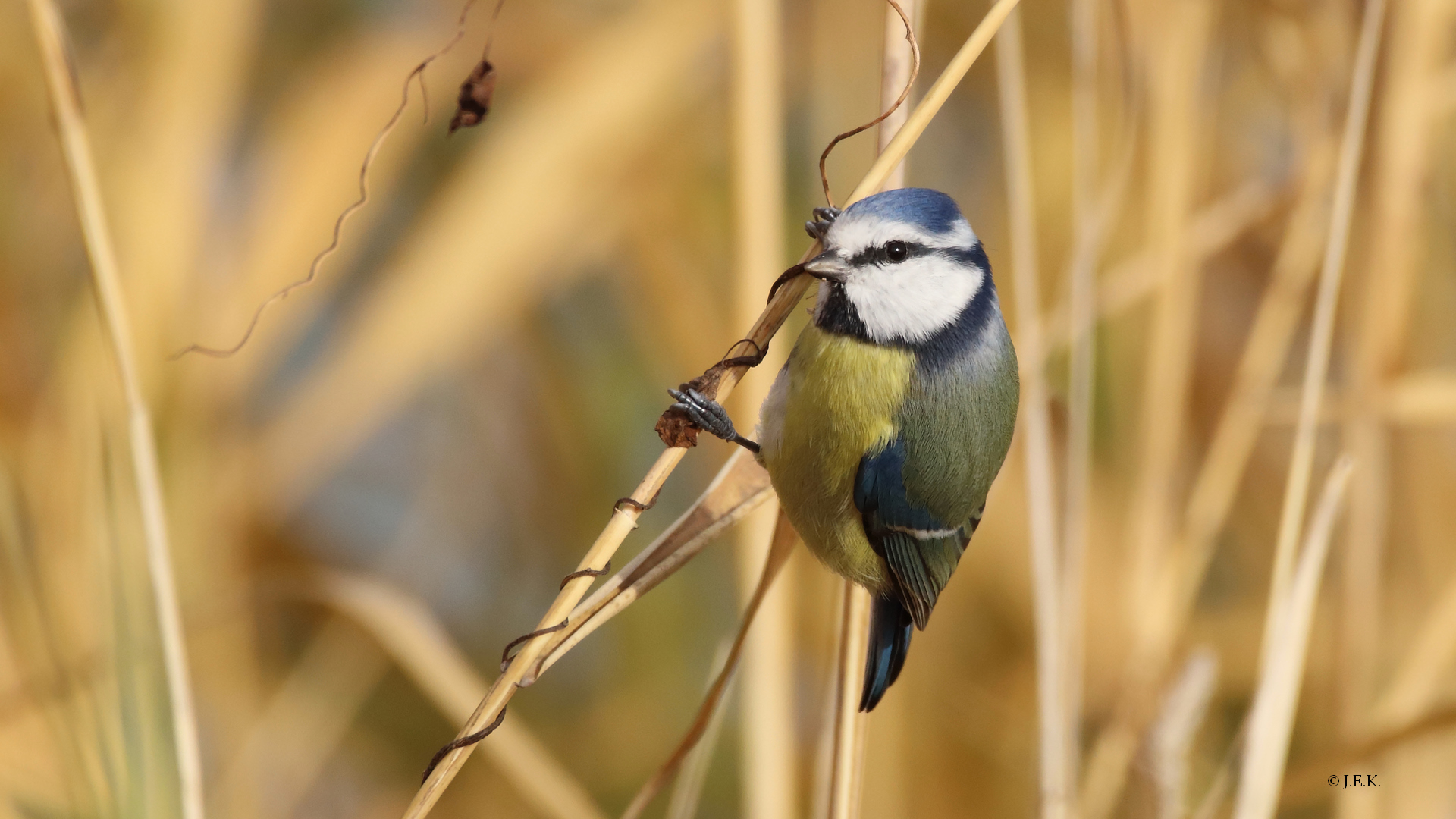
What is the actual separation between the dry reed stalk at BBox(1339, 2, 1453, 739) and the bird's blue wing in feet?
1.92

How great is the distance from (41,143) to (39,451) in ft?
1.57

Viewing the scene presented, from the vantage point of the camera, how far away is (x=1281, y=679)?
926 mm

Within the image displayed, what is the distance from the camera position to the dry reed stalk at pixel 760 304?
1.01 meters

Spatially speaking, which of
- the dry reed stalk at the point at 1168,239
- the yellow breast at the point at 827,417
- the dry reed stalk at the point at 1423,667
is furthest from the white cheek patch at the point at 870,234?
the dry reed stalk at the point at 1423,667

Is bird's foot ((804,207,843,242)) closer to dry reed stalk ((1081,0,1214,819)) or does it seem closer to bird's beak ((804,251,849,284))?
bird's beak ((804,251,849,284))

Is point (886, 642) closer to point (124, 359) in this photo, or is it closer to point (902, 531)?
point (902, 531)

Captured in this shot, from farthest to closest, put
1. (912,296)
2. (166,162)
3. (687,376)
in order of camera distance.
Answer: (687,376)
(166,162)
(912,296)

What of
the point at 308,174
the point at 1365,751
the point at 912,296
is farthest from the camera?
the point at 308,174

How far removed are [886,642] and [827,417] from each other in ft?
0.77

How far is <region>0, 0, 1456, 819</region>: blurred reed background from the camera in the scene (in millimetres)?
1085

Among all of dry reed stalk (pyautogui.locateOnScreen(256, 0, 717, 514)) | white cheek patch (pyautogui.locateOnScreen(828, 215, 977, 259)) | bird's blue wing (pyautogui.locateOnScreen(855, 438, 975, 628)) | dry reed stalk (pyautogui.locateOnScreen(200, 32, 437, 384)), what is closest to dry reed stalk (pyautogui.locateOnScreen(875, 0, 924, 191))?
white cheek patch (pyautogui.locateOnScreen(828, 215, 977, 259))

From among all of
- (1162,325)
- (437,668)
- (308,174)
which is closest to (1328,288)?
(1162,325)

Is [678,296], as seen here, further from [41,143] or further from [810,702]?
[41,143]

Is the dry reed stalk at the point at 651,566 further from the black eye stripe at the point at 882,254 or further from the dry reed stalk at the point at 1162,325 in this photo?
the dry reed stalk at the point at 1162,325
